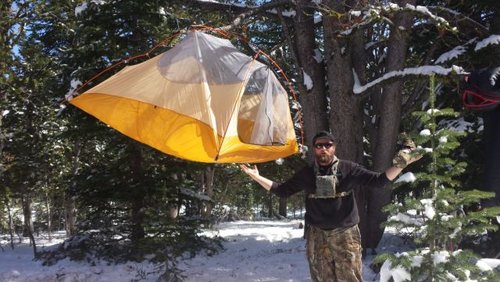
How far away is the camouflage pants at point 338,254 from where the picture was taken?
4.83 m

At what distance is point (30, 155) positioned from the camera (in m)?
14.4

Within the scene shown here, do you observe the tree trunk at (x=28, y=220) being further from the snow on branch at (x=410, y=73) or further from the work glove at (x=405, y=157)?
the work glove at (x=405, y=157)

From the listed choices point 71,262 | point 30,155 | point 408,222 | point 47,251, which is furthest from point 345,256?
point 30,155

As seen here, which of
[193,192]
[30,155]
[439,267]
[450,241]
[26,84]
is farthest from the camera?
[30,155]

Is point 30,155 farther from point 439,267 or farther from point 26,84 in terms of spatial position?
point 439,267

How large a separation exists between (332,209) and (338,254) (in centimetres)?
49

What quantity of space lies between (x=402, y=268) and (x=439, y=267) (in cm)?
34

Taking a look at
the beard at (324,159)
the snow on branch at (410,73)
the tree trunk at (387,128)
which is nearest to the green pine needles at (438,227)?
the beard at (324,159)

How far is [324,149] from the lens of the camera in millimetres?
4676

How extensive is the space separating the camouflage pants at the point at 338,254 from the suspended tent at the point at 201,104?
4.28 ft

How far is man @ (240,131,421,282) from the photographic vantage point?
473cm

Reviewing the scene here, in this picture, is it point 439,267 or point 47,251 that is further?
point 47,251

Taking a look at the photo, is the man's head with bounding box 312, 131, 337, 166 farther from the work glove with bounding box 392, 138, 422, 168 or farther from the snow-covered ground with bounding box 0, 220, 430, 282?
the snow-covered ground with bounding box 0, 220, 430, 282

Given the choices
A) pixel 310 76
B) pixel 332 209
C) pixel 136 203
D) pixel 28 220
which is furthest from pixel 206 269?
pixel 28 220
